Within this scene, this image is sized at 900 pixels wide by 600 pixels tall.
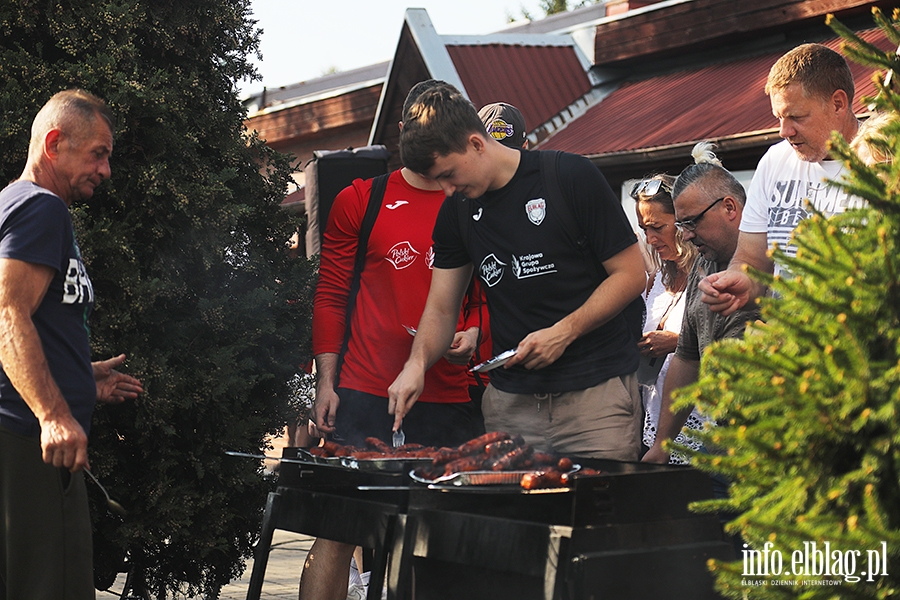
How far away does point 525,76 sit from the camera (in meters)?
14.3

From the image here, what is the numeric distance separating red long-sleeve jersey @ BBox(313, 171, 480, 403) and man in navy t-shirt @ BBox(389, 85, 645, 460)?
0.79 m

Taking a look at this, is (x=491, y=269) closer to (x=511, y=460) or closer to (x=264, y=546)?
(x=511, y=460)

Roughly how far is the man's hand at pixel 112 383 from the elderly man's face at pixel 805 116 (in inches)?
112

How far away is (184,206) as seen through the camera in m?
5.04

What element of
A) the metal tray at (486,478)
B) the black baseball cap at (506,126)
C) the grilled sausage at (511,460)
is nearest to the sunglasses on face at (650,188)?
the black baseball cap at (506,126)

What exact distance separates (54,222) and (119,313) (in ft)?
3.99

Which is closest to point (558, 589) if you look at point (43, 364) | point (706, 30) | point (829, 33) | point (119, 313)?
point (43, 364)

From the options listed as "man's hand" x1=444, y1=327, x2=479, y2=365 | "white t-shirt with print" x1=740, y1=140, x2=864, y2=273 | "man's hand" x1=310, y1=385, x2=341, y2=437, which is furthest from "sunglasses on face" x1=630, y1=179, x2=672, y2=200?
"man's hand" x1=310, y1=385, x2=341, y2=437

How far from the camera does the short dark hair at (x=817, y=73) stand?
404cm

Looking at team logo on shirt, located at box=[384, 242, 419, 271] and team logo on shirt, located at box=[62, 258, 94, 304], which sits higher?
team logo on shirt, located at box=[384, 242, 419, 271]

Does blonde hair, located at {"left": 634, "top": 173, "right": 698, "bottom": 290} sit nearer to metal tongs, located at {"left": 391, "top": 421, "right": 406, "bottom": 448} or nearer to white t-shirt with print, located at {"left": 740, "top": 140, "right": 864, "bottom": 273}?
white t-shirt with print, located at {"left": 740, "top": 140, "right": 864, "bottom": 273}

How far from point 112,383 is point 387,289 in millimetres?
1450

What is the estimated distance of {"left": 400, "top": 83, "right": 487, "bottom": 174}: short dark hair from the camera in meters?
4.09

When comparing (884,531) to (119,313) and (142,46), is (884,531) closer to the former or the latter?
(119,313)
